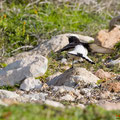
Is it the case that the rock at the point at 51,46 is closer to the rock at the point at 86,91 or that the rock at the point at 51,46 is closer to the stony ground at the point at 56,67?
the stony ground at the point at 56,67

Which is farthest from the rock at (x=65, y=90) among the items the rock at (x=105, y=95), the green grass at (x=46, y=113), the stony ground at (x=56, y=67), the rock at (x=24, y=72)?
the green grass at (x=46, y=113)

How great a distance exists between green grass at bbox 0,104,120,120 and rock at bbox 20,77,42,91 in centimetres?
299

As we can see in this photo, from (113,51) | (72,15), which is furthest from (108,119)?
(72,15)

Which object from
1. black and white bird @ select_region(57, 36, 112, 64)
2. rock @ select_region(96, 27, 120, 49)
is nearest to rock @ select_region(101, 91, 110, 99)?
black and white bird @ select_region(57, 36, 112, 64)

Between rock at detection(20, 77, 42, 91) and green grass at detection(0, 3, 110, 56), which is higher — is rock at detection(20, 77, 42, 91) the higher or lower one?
the lower one

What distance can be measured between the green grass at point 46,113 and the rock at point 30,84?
2.99 m

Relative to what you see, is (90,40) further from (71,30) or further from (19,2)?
(19,2)

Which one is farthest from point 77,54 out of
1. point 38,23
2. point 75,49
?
point 38,23

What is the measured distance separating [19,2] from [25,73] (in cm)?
474

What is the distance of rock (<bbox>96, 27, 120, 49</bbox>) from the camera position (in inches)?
293

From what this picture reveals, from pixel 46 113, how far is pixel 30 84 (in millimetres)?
3233

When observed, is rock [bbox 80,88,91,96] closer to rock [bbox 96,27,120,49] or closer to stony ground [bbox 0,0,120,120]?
stony ground [bbox 0,0,120,120]

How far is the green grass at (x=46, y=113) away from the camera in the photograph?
6.08 ft

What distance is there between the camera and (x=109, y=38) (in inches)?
298
